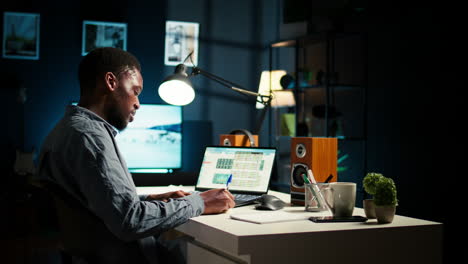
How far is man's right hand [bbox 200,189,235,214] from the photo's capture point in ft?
6.27

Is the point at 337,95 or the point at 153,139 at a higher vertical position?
the point at 337,95

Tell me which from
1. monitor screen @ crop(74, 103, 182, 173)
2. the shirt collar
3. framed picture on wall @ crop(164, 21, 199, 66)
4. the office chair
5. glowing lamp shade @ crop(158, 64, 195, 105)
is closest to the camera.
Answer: the office chair

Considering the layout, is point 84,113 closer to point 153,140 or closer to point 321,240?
point 321,240

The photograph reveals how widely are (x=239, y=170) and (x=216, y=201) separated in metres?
0.64

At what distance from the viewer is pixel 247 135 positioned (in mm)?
2973

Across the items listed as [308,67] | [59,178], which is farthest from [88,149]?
[308,67]

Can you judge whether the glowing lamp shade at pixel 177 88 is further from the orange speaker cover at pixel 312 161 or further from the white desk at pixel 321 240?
the white desk at pixel 321 240

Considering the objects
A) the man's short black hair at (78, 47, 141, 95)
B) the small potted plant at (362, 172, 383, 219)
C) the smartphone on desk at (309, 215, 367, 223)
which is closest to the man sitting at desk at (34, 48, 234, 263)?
the man's short black hair at (78, 47, 141, 95)

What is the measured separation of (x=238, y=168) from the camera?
2.56m

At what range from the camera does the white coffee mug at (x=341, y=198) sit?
1879 mm

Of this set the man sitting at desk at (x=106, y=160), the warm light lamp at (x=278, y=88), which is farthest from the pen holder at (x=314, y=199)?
the warm light lamp at (x=278, y=88)

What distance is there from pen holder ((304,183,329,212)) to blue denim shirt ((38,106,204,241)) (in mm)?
684

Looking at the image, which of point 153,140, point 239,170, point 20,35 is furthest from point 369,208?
point 20,35

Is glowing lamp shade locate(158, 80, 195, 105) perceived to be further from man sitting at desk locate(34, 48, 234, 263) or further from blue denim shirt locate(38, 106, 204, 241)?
blue denim shirt locate(38, 106, 204, 241)
